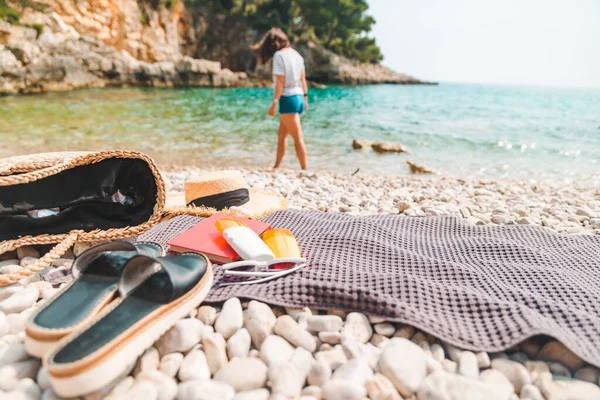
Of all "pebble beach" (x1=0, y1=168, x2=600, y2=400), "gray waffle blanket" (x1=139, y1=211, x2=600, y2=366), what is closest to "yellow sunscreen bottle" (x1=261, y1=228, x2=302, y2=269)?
"gray waffle blanket" (x1=139, y1=211, x2=600, y2=366)

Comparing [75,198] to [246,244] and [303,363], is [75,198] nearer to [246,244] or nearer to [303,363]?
[246,244]

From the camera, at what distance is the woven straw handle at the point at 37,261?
172 centimetres

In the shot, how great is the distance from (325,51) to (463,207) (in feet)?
147

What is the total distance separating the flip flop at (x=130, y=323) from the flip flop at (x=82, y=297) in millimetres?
58

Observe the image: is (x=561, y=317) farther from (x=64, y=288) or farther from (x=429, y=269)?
(x=64, y=288)

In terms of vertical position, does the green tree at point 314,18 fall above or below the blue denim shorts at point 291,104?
above

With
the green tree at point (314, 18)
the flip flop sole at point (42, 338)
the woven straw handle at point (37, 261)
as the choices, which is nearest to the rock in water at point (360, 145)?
the woven straw handle at point (37, 261)

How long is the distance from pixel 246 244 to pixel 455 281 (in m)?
1.02

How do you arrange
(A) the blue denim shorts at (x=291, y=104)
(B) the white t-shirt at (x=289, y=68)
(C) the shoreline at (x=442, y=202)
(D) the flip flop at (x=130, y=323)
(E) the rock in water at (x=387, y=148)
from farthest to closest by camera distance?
(E) the rock in water at (x=387, y=148) < (A) the blue denim shorts at (x=291, y=104) < (B) the white t-shirt at (x=289, y=68) < (C) the shoreline at (x=442, y=202) < (D) the flip flop at (x=130, y=323)

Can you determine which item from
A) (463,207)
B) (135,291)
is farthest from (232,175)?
(463,207)

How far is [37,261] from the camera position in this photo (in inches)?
72.1

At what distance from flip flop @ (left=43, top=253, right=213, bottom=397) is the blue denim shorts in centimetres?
395

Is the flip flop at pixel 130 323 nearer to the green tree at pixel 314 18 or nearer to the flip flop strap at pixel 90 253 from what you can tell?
the flip flop strap at pixel 90 253

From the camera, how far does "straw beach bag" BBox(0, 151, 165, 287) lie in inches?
79.6
